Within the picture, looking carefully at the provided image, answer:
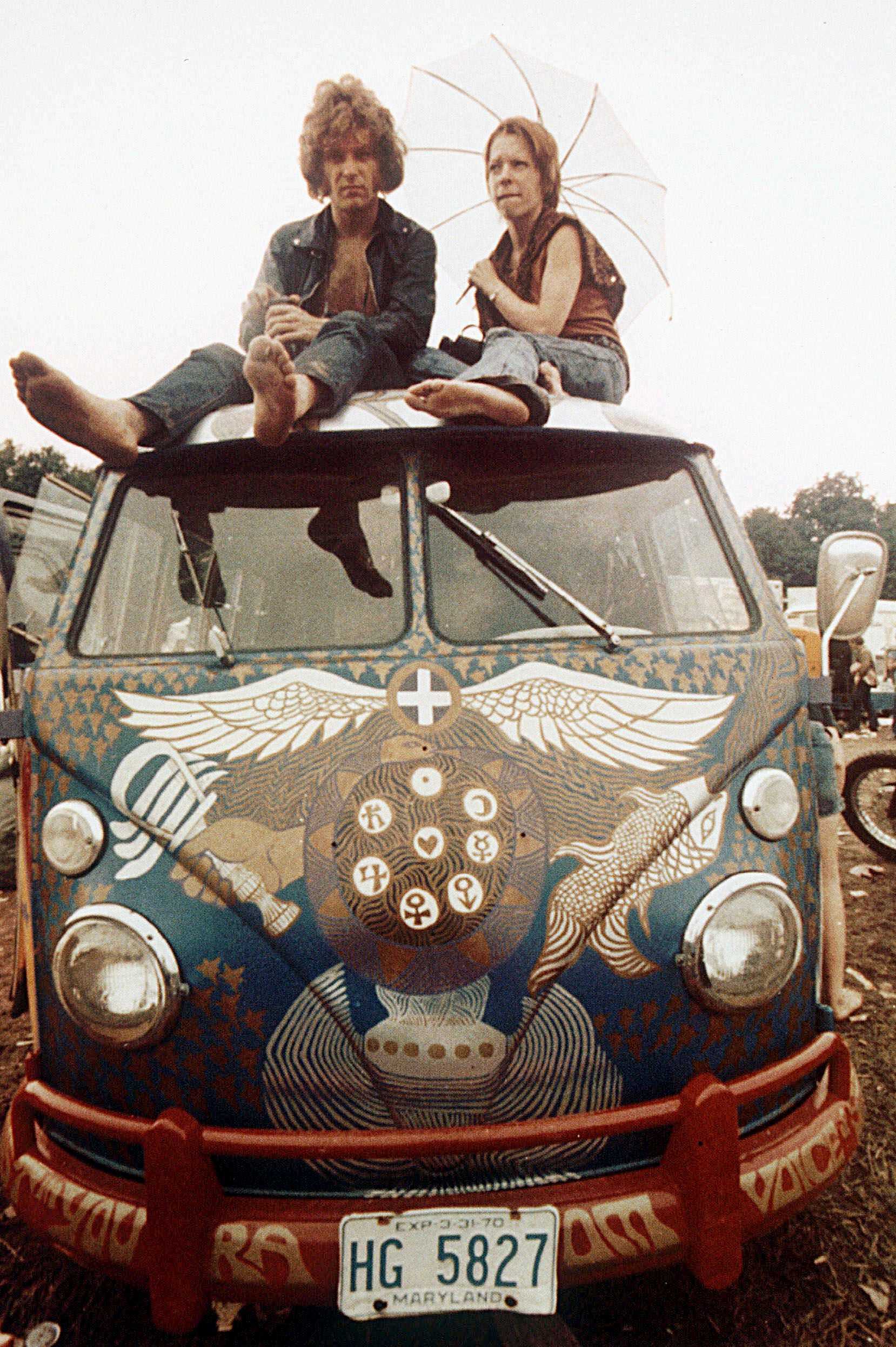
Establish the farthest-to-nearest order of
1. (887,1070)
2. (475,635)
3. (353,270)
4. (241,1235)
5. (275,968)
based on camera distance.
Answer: (887,1070) < (353,270) < (475,635) < (275,968) < (241,1235)

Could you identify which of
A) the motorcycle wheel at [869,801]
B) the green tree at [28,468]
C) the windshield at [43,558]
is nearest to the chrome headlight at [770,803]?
the windshield at [43,558]

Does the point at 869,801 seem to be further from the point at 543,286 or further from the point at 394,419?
the point at 394,419

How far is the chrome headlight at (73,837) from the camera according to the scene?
2000mm

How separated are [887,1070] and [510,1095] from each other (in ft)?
7.60

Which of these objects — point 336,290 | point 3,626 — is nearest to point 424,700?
point 3,626

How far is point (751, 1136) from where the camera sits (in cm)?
191

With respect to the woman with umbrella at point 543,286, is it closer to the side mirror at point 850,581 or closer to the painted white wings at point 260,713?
the side mirror at point 850,581

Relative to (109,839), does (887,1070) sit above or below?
below

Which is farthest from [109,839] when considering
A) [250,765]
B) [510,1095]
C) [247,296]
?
[247,296]

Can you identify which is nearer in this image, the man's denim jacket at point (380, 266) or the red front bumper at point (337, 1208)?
the red front bumper at point (337, 1208)

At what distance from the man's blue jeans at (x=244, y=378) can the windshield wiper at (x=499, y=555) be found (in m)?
0.45

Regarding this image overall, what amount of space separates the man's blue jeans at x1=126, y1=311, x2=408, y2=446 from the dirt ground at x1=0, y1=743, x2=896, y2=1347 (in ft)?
7.33

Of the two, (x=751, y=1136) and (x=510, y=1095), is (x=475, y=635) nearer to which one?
(x=510, y=1095)

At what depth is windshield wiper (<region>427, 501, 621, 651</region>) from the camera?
2461mm
